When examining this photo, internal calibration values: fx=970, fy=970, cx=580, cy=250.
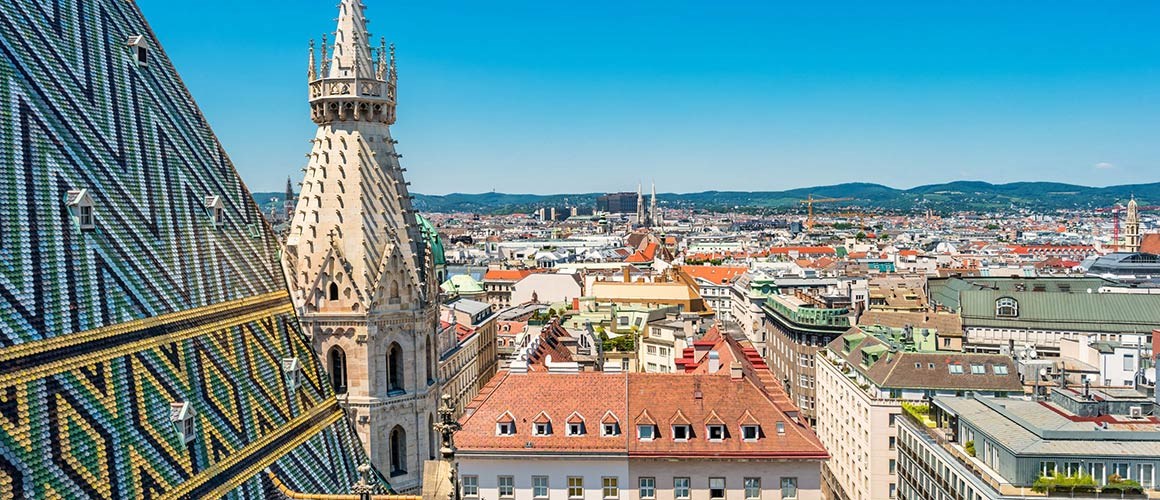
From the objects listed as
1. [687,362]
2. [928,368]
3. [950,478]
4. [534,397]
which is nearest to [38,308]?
[534,397]

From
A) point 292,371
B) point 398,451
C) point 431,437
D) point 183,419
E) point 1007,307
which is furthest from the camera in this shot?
point 1007,307

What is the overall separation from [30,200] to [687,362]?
47.6m

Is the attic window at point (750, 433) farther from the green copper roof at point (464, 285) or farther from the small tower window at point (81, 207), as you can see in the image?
the green copper roof at point (464, 285)

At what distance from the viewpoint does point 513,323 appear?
107 meters

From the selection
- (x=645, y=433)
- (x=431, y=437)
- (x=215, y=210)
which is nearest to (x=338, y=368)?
(x=431, y=437)

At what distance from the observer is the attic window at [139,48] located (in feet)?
76.3

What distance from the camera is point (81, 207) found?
60.6 feet

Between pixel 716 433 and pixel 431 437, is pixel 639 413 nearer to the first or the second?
pixel 716 433

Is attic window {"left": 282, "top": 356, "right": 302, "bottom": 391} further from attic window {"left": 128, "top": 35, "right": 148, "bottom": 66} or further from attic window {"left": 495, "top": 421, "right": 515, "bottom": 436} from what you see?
attic window {"left": 495, "top": 421, "right": 515, "bottom": 436}

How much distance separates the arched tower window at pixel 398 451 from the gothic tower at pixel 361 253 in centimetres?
7

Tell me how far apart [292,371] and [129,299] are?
5.70m

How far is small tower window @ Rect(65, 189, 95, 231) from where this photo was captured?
18.4 metres

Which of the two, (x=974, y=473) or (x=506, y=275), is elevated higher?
(x=974, y=473)

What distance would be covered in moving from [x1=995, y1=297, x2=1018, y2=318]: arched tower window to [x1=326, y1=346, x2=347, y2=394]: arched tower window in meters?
76.4
